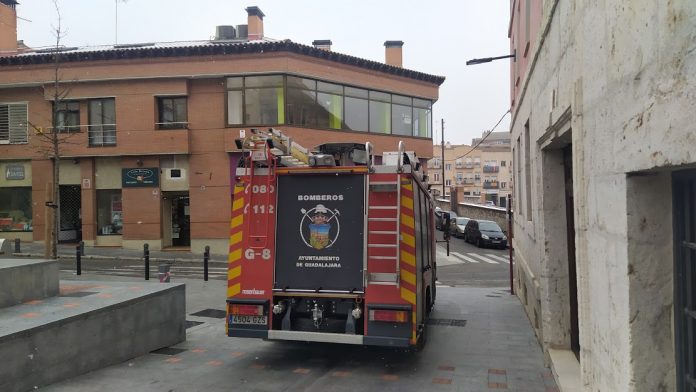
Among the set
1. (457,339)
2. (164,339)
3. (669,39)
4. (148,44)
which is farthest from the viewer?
(148,44)

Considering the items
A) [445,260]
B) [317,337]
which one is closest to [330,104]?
[445,260]

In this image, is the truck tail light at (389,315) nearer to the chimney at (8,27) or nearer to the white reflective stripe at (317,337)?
the white reflective stripe at (317,337)

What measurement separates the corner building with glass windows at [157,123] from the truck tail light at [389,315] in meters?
18.9

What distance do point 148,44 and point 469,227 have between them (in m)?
21.5

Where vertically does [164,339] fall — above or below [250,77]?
below

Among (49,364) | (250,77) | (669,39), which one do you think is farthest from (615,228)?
(250,77)

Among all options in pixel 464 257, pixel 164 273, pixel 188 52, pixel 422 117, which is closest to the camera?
pixel 164 273

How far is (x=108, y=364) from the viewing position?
6695mm

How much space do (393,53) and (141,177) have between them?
53.9 feet

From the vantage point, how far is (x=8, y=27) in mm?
29953

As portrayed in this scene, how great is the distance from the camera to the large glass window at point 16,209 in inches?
1060

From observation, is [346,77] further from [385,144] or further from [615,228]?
[615,228]

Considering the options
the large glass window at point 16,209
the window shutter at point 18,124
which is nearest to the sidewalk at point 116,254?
the large glass window at point 16,209

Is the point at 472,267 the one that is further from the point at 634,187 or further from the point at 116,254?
the point at 634,187
